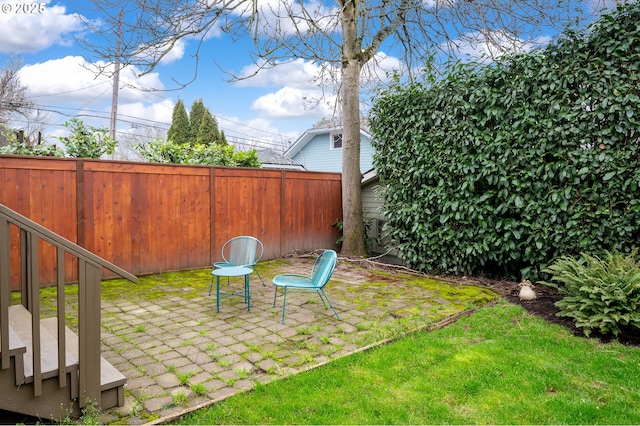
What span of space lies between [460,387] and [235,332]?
76.6 inches

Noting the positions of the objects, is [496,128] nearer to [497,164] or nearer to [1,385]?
[497,164]

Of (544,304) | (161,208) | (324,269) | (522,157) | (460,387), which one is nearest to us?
(460,387)

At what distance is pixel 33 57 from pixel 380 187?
15.6m

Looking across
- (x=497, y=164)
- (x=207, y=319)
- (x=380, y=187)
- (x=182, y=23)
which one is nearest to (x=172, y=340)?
(x=207, y=319)

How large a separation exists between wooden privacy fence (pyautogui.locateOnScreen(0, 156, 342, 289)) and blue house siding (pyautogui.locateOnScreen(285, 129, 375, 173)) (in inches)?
304

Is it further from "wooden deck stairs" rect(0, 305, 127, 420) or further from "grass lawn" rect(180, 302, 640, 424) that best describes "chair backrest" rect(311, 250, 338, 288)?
"wooden deck stairs" rect(0, 305, 127, 420)

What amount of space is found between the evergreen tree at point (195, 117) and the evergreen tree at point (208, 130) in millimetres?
286

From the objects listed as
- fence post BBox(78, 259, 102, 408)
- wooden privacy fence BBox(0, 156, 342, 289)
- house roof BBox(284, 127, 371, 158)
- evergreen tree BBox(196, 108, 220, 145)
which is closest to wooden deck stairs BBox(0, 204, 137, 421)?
fence post BBox(78, 259, 102, 408)

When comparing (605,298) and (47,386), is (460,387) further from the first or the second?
(47,386)

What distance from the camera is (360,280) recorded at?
19.5 ft

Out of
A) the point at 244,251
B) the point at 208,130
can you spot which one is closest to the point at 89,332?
the point at 244,251

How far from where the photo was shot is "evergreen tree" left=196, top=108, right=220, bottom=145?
2167 centimetres

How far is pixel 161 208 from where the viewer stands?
6.22 meters

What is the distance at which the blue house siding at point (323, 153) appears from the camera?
15906mm
